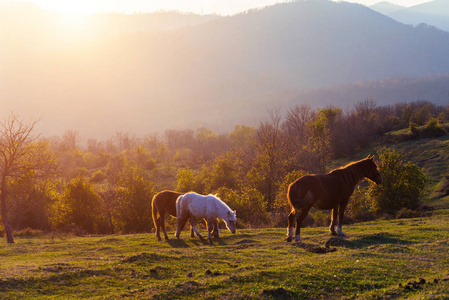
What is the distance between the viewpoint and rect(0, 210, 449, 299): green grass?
8484mm

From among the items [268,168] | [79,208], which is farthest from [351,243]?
[79,208]

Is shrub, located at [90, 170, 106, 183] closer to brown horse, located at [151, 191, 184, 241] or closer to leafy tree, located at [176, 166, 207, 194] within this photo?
leafy tree, located at [176, 166, 207, 194]

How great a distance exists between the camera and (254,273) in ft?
31.4

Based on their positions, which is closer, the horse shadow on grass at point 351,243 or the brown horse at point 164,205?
the horse shadow on grass at point 351,243

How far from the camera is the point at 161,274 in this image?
32.9 ft

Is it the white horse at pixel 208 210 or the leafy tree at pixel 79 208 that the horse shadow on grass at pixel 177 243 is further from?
the leafy tree at pixel 79 208

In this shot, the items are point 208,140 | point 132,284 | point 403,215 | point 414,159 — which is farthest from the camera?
point 208,140

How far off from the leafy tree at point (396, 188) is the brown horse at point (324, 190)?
17.0m

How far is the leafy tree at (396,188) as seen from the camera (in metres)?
31.4

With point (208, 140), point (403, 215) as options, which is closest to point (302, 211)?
point (403, 215)

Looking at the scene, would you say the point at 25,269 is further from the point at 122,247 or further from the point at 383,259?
the point at 383,259

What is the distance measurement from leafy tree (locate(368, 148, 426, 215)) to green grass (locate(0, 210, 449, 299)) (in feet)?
59.9

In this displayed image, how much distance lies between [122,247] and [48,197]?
2337 cm

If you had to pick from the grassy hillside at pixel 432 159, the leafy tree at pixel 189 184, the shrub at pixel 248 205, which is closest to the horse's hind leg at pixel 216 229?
the shrub at pixel 248 205
